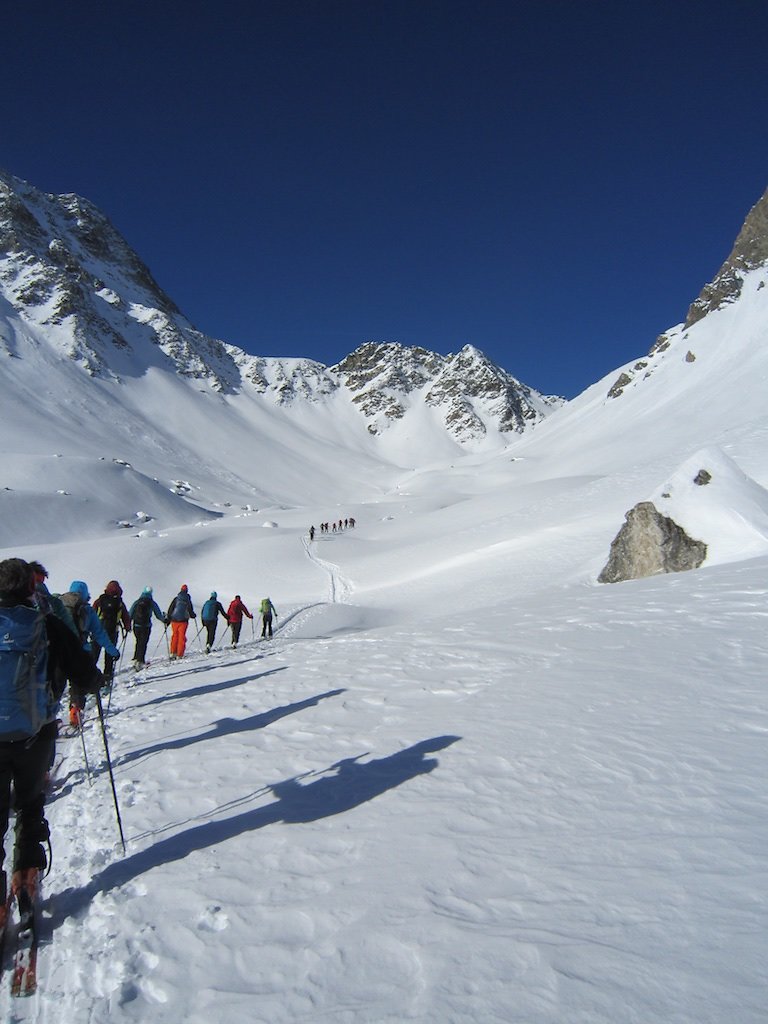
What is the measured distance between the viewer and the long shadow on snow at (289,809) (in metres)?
3.36

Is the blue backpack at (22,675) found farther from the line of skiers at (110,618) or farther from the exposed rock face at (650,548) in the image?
the exposed rock face at (650,548)

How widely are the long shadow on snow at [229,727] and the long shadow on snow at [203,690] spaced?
5.90ft

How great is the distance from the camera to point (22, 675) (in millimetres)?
2977

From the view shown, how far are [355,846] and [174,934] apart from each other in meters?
1.09

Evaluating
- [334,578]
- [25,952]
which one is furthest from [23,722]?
[334,578]

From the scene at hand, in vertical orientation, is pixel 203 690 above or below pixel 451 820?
above

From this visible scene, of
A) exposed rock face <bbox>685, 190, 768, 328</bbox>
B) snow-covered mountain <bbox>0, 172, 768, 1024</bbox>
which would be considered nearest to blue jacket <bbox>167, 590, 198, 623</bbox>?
snow-covered mountain <bbox>0, 172, 768, 1024</bbox>

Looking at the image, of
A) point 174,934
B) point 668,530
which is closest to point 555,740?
point 174,934

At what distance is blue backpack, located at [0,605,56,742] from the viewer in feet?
9.53

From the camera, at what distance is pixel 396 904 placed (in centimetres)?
288

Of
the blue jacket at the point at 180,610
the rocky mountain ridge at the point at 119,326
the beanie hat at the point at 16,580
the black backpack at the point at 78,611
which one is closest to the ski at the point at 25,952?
the beanie hat at the point at 16,580

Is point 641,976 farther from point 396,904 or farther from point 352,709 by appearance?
point 352,709

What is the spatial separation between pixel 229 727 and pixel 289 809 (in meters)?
2.34

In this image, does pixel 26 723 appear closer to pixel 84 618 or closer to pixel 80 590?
pixel 84 618
